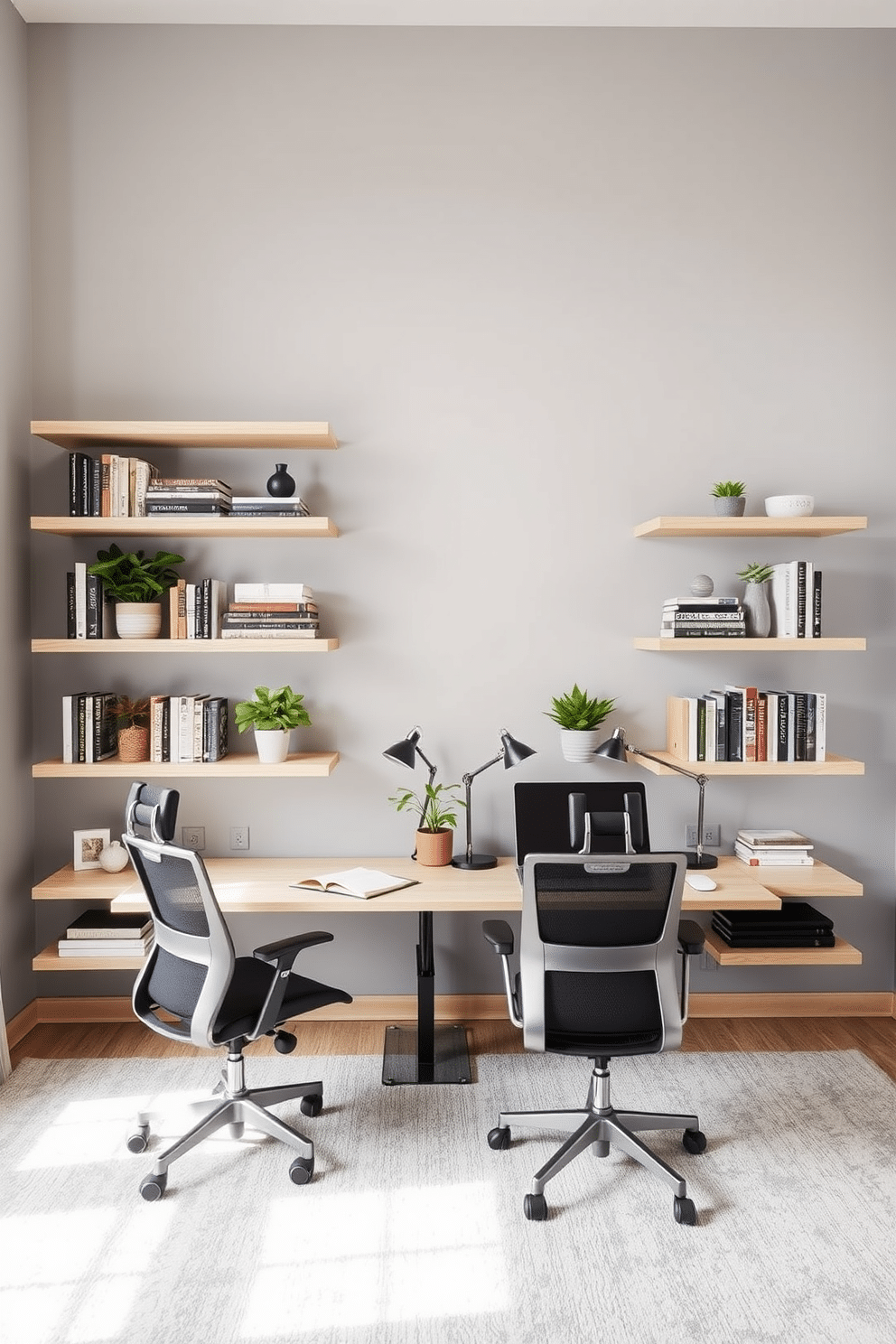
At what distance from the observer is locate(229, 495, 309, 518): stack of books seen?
10.8ft

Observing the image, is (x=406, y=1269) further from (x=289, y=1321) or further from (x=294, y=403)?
(x=294, y=403)

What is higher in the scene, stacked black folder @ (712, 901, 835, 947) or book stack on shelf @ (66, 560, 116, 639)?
book stack on shelf @ (66, 560, 116, 639)

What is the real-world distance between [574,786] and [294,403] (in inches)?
69.3

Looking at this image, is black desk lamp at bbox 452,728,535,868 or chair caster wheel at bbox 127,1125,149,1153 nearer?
chair caster wheel at bbox 127,1125,149,1153

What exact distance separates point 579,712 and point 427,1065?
1337 millimetres

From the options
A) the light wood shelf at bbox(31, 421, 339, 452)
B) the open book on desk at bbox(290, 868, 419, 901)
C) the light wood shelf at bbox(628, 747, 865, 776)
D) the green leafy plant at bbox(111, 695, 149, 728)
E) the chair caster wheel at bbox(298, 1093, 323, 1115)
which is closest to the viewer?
the chair caster wheel at bbox(298, 1093, 323, 1115)

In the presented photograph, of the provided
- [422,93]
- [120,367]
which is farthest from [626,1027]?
[422,93]

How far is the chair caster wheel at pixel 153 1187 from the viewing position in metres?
2.45

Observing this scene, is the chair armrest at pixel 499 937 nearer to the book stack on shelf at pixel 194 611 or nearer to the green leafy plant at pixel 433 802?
the green leafy plant at pixel 433 802

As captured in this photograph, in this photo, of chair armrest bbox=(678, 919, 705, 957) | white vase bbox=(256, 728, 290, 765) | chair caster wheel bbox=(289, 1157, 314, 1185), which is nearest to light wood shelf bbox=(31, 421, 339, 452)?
white vase bbox=(256, 728, 290, 765)

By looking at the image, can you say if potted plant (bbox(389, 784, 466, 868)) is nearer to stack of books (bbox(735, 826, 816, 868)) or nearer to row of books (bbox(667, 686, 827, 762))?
row of books (bbox(667, 686, 827, 762))

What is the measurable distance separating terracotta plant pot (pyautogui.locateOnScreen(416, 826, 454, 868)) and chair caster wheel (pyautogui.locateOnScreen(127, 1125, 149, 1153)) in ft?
4.04

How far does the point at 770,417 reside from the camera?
3590 mm

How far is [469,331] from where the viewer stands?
3.55 m
